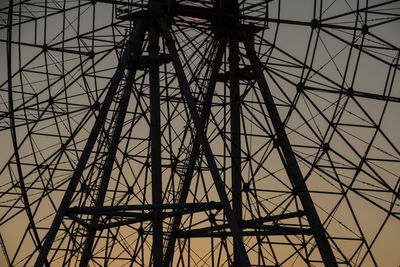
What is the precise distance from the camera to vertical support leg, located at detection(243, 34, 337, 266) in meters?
27.4

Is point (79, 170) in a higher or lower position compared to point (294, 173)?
lower

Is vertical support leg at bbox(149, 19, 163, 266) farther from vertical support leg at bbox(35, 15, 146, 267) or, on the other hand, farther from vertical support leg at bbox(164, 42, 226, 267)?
vertical support leg at bbox(164, 42, 226, 267)

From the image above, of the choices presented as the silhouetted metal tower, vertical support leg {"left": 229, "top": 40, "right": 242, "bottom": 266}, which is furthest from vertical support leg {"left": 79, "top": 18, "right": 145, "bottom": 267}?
vertical support leg {"left": 229, "top": 40, "right": 242, "bottom": 266}

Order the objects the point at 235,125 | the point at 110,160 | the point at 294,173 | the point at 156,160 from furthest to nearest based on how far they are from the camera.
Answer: the point at 235,125, the point at 294,173, the point at 110,160, the point at 156,160

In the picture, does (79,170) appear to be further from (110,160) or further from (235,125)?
(235,125)

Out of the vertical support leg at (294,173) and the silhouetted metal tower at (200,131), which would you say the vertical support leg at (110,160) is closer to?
the silhouetted metal tower at (200,131)

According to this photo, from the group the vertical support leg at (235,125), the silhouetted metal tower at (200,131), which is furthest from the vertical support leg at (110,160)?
the vertical support leg at (235,125)

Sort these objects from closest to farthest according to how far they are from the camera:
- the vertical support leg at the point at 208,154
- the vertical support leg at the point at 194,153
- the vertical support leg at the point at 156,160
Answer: the vertical support leg at the point at 208,154 < the vertical support leg at the point at 156,160 < the vertical support leg at the point at 194,153

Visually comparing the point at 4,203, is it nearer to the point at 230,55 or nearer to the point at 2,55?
the point at 2,55

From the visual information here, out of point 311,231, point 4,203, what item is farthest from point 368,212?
point 4,203

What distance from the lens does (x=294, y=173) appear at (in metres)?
28.6

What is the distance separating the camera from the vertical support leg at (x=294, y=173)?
27438mm

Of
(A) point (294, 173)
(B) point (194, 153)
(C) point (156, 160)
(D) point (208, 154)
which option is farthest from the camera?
(B) point (194, 153)

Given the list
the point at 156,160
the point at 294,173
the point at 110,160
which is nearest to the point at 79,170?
the point at 110,160
